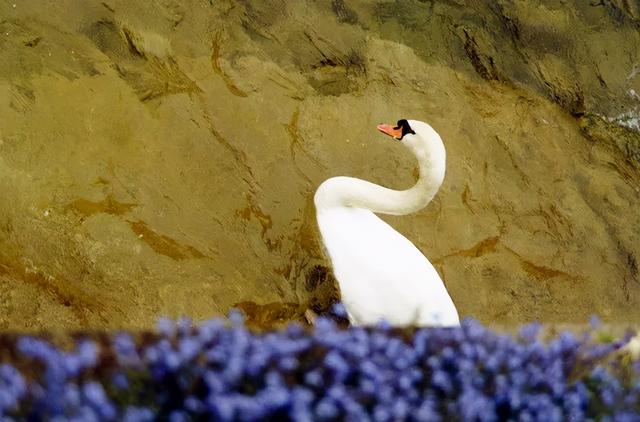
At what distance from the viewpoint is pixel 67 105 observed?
351cm

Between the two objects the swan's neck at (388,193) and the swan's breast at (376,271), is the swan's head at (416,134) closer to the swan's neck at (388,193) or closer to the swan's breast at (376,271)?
the swan's neck at (388,193)

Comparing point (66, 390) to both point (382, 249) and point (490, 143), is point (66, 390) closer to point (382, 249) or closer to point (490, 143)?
point (382, 249)

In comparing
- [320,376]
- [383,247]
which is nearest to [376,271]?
[383,247]

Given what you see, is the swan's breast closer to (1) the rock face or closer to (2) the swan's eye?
(2) the swan's eye

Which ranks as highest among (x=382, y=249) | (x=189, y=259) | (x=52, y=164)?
(x=382, y=249)

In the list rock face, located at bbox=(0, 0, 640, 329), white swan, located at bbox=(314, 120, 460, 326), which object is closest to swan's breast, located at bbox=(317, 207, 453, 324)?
white swan, located at bbox=(314, 120, 460, 326)

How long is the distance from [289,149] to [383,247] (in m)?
1.01

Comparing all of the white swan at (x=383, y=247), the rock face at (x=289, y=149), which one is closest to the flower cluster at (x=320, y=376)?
the white swan at (x=383, y=247)

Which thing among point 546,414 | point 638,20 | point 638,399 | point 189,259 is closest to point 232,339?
point 546,414

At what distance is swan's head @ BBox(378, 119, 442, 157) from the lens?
2.79 metres

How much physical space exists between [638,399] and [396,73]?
9.43ft

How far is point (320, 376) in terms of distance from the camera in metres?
1.27

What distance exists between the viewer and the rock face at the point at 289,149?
11.0 feet

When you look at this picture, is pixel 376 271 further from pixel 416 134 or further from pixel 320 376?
pixel 320 376
